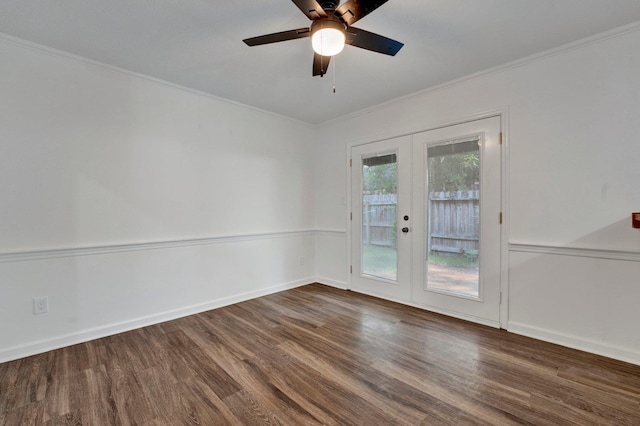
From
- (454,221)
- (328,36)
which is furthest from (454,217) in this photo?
(328,36)

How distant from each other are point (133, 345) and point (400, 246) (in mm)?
2911

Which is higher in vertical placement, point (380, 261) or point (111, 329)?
point (380, 261)

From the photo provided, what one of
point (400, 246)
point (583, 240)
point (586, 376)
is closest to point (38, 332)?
point (400, 246)


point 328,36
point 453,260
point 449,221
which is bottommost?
point 453,260

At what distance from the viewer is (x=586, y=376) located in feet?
6.48

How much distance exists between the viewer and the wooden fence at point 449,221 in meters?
2.92

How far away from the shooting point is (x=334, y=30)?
1666mm

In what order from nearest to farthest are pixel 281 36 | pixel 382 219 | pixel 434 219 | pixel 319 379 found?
pixel 281 36
pixel 319 379
pixel 434 219
pixel 382 219

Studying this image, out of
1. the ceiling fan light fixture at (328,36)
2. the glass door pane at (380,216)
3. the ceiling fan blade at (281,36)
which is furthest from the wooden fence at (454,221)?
the ceiling fan blade at (281,36)

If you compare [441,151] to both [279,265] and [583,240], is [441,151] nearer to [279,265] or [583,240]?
[583,240]

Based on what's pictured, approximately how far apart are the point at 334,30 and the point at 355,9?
156 millimetres

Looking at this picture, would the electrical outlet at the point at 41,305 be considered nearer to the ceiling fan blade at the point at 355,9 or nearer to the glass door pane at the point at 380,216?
the ceiling fan blade at the point at 355,9

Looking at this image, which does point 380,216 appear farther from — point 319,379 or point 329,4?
point 329,4

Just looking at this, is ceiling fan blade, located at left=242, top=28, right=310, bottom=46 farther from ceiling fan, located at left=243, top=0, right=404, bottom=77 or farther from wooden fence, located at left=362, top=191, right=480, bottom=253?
wooden fence, located at left=362, top=191, right=480, bottom=253
